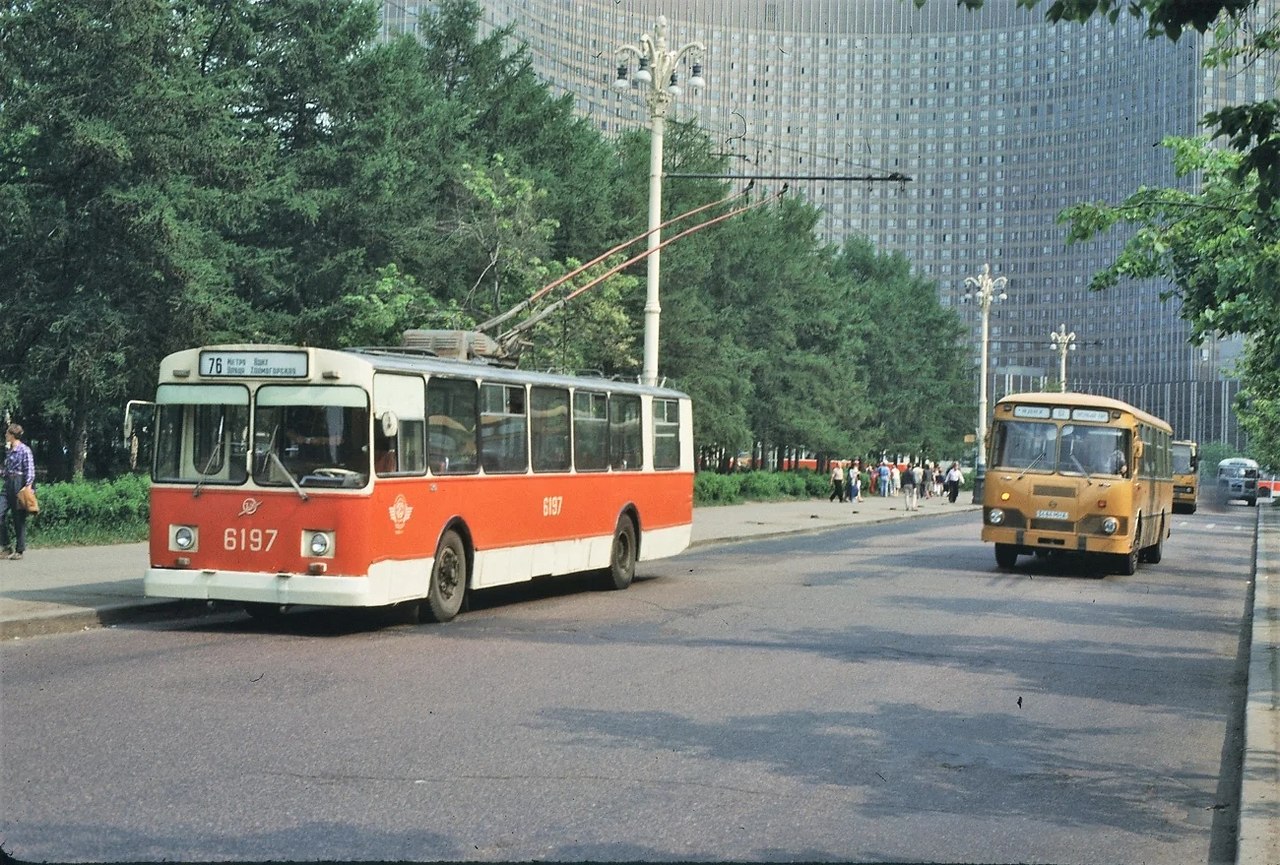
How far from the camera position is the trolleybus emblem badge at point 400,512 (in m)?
14.6

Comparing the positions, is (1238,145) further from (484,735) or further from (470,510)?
(470,510)

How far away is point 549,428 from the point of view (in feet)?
60.9

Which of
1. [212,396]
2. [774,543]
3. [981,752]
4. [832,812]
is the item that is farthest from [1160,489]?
[832,812]

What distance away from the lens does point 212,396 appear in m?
14.9

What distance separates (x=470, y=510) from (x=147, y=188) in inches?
1045

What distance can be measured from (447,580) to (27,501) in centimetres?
670

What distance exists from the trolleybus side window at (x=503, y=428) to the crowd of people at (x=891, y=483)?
4211 centimetres

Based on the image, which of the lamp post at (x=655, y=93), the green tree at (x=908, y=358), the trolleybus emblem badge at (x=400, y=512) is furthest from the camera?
the green tree at (x=908, y=358)

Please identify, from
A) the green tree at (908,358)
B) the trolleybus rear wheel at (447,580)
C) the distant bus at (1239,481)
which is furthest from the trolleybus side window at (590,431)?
the distant bus at (1239,481)

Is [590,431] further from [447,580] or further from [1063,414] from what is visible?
[1063,414]

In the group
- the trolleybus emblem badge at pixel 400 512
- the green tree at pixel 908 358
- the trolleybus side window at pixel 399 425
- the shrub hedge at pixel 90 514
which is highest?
the green tree at pixel 908 358

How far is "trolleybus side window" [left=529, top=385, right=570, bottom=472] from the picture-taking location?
714 inches

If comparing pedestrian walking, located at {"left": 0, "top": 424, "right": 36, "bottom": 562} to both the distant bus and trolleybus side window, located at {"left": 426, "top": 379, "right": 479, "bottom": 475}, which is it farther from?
the distant bus

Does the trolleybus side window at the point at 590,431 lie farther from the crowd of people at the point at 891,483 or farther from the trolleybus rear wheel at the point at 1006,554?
the crowd of people at the point at 891,483
